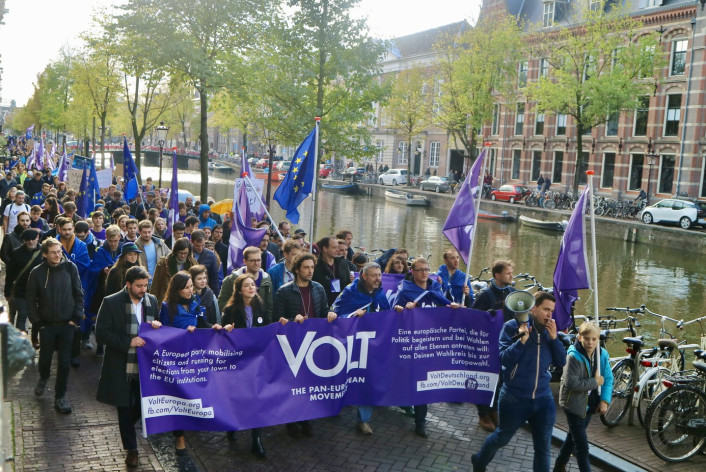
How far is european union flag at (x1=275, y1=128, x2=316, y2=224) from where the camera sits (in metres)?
10.3

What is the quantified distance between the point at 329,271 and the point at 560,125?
4120 cm

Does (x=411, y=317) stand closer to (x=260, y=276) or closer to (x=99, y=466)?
(x=260, y=276)

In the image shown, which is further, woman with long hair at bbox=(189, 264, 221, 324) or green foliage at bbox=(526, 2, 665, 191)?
green foliage at bbox=(526, 2, 665, 191)

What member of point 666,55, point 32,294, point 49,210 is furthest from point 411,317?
point 666,55

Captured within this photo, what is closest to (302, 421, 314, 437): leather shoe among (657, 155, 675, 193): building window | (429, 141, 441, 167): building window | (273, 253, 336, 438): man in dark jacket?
(273, 253, 336, 438): man in dark jacket

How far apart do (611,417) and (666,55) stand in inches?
1420

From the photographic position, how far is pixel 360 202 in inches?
1838

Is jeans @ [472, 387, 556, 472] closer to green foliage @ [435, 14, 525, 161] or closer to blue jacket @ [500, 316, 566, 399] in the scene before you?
blue jacket @ [500, 316, 566, 399]

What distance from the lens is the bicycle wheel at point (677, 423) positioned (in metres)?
6.48

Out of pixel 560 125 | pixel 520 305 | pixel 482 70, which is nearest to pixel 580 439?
pixel 520 305

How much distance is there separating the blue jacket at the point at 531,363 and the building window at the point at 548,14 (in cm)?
4630

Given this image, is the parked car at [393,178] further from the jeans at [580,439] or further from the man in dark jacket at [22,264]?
the jeans at [580,439]

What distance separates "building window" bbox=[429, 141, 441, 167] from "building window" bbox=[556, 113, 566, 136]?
17115mm

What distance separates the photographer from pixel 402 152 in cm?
6806
